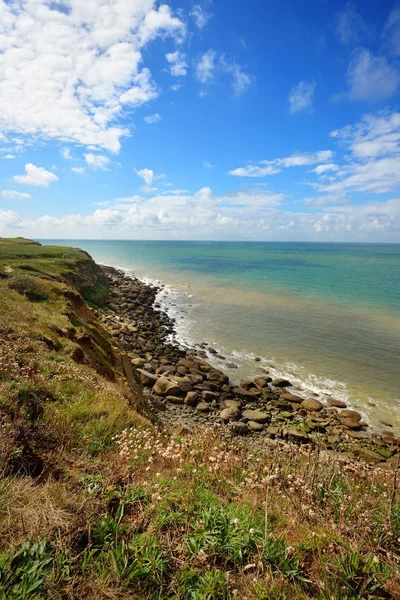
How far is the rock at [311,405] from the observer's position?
54.9 ft

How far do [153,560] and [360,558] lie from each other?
2.39m

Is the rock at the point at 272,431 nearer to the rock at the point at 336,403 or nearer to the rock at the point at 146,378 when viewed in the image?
the rock at the point at 336,403

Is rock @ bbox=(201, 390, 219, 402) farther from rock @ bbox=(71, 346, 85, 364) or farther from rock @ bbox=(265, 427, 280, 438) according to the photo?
rock @ bbox=(71, 346, 85, 364)

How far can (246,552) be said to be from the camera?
334cm

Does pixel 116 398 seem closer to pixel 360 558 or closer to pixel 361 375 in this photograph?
pixel 360 558

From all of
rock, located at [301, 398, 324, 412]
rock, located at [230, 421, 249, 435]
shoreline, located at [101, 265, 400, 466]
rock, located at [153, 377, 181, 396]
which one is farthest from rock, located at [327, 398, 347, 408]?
rock, located at [153, 377, 181, 396]

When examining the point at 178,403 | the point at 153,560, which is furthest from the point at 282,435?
the point at 153,560

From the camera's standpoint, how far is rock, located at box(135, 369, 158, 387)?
17.6 meters

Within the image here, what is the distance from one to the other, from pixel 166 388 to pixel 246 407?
16.3ft

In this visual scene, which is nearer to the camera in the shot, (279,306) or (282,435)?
(282,435)

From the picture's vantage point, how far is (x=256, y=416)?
15.6 m

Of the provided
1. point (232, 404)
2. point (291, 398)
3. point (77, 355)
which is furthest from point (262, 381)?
point (77, 355)

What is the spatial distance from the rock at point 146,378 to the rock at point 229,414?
484 cm

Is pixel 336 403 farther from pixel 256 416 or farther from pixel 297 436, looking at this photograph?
pixel 256 416
